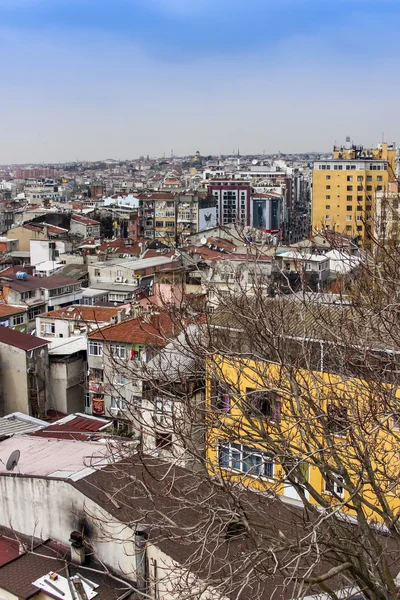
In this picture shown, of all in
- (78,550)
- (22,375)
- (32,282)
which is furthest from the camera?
(32,282)

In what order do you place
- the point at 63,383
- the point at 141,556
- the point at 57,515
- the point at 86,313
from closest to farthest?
the point at 141,556, the point at 57,515, the point at 63,383, the point at 86,313

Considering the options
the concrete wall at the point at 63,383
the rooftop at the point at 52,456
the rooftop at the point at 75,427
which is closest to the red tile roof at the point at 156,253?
the concrete wall at the point at 63,383

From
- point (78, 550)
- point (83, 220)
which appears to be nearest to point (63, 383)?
point (78, 550)

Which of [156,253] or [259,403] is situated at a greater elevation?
[259,403]

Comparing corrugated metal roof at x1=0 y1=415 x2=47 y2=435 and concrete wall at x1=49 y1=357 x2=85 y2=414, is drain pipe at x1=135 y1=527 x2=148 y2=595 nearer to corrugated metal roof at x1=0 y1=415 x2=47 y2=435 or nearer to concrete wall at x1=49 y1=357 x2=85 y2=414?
corrugated metal roof at x1=0 y1=415 x2=47 y2=435

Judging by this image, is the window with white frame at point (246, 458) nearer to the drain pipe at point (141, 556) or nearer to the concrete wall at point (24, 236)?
the drain pipe at point (141, 556)

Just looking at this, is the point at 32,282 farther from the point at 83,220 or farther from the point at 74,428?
the point at 83,220

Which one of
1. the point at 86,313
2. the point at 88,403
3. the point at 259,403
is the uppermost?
the point at 259,403
